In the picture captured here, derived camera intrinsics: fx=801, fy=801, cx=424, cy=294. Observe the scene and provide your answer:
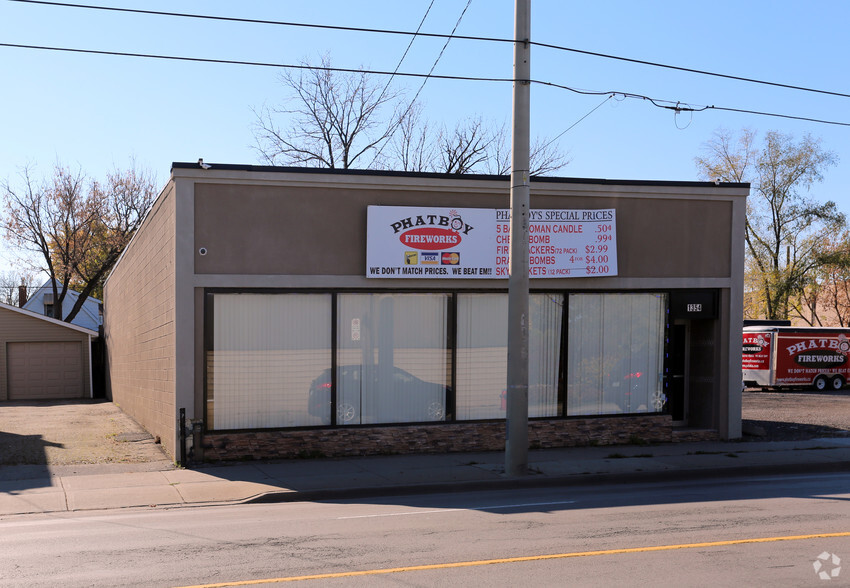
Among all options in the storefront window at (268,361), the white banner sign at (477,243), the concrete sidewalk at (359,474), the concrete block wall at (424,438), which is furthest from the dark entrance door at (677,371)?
the storefront window at (268,361)

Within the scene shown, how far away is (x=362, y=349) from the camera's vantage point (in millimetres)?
15062

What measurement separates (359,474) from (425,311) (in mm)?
3800

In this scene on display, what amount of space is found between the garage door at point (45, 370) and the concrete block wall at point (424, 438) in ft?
78.1

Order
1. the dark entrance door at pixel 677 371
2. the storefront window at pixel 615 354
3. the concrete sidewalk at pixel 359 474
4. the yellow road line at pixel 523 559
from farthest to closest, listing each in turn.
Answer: the dark entrance door at pixel 677 371 < the storefront window at pixel 615 354 < the concrete sidewalk at pixel 359 474 < the yellow road line at pixel 523 559

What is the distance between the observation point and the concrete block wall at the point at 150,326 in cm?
1519

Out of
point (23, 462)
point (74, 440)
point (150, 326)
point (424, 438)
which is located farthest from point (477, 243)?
point (74, 440)

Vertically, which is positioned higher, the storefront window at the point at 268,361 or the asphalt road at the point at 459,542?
the storefront window at the point at 268,361

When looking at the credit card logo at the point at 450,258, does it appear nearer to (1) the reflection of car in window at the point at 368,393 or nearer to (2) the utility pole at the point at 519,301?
(1) the reflection of car in window at the point at 368,393

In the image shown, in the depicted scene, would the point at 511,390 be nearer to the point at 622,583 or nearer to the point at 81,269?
the point at 622,583

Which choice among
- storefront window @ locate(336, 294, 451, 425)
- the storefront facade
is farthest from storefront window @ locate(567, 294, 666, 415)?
storefront window @ locate(336, 294, 451, 425)

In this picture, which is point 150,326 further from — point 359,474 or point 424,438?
point 359,474

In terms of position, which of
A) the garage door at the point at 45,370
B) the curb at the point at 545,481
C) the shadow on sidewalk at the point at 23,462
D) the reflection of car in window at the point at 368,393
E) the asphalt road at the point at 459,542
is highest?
the reflection of car in window at the point at 368,393

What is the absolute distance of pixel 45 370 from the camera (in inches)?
1361

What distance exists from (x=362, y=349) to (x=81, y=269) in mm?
37441
